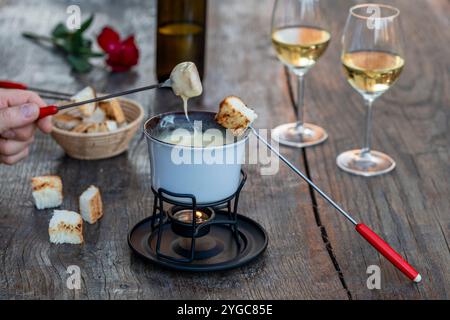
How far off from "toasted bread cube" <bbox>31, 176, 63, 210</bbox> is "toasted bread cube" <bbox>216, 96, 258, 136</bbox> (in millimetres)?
368

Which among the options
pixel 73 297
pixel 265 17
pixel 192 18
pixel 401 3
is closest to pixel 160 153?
pixel 73 297

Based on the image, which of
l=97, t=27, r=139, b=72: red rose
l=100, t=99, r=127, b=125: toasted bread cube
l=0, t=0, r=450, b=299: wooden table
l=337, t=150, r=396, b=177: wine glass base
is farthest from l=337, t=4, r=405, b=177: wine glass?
l=97, t=27, r=139, b=72: red rose

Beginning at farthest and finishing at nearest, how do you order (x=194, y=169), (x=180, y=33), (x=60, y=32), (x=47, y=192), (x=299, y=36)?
(x=60, y=32)
(x=180, y=33)
(x=299, y=36)
(x=47, y=192)
(x=194, y=169)

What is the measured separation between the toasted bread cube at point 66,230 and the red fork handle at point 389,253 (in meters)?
0.43

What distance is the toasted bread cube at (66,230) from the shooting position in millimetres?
1344

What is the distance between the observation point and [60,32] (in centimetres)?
225

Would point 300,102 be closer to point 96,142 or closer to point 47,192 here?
point 96,142

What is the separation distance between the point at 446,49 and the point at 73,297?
142cm

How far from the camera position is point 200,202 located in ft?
4.13

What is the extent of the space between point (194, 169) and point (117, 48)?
0.95m

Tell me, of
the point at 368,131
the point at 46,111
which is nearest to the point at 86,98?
the point at 46,111

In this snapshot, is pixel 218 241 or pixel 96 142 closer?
pixel 218 241

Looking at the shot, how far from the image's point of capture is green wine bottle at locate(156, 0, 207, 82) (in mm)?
2051

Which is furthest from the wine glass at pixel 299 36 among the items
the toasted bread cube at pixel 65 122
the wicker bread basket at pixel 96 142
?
the toasted bread cube at pixel 65 122
